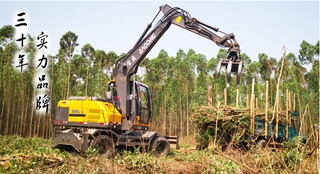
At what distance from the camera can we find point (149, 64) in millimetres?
34938

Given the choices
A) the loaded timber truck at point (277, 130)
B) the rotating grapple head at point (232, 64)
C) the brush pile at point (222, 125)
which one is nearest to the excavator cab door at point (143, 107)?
the brush pile at point (222, 125)

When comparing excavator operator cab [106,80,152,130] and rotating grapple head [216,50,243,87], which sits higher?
rotating grapple head [216,50,243,87]

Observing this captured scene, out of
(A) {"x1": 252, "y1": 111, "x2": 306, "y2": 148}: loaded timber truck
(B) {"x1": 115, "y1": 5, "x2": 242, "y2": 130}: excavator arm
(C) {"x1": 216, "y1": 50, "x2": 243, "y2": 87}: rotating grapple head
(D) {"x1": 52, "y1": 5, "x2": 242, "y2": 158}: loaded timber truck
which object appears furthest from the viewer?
(A) {"x1": 252, "y1": 111, "x2": 306, "y2": 148}: loaded timber truck

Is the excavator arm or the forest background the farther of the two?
the forest background

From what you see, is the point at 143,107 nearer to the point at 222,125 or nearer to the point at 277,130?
the point at 222,125

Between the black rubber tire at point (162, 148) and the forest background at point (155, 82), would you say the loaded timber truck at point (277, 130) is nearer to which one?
the black rubber tire at point (162, 148)

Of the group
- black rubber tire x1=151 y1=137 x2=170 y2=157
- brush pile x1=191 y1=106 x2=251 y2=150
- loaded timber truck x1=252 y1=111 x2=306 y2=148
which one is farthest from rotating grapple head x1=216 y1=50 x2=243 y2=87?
black rubber tire x1=151 y1=137 x2=170 y2=157

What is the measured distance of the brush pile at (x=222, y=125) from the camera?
36.2 ft

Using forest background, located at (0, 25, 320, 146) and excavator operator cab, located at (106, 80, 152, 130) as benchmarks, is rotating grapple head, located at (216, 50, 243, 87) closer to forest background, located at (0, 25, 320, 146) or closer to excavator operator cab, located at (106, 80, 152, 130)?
excavator operator cab, located at (106, 80, 152, 130)

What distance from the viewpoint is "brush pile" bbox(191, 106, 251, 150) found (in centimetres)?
1102

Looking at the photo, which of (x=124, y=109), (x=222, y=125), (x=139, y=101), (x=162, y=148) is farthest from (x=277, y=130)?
(x=124, y=109)

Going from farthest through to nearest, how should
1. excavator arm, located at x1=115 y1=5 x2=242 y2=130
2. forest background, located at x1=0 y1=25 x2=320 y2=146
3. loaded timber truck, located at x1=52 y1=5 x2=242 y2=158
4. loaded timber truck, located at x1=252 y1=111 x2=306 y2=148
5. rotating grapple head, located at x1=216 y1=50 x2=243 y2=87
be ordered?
forest background, located at x1=0 y1=25 x2=320 y2=146 → loaded timber truck, located at x1=252 y1=111 x2=306 y2=148 → excavator arm, located at x1=115 y1=5 x2=242 y2=130 → loaded timber truck, located at x1=52 y1=5 x2=242 y2=158 → rotating grapple head, located at x1=216 y1=50 x2=243 y2=87

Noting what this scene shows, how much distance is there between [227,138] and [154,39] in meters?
4.61

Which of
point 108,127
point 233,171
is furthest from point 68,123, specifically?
point 233,171
